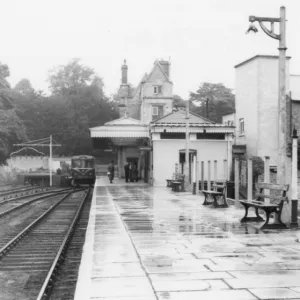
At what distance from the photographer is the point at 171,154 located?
32875 mm

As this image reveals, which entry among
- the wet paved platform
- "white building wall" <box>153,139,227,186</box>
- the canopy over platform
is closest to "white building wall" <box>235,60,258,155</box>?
"white building wall" <box>153,139,227,186</box>

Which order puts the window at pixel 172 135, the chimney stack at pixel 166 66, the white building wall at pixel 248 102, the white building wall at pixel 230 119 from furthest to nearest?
the chimney stack at pixel 166 66 < the white building wall at pixel 230 119 < the white building wall at pixel 248 102 < the window at pixel 172 135

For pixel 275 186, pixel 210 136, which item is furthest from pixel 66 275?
pixel 210 136

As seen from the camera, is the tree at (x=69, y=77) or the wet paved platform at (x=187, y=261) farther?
the tree at (x=69, y=77)

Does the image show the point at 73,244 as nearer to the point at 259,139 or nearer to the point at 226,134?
the point at 226,134

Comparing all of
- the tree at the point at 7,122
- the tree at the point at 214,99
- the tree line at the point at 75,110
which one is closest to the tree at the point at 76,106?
the tree line at the point at 75,110

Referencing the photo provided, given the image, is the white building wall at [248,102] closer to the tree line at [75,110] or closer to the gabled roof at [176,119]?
the gabled roof at [176,119]

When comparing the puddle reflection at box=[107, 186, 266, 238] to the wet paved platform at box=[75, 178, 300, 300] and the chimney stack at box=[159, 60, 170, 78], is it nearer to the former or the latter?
the wet paved platform at box=[75, 178, 300, 300]

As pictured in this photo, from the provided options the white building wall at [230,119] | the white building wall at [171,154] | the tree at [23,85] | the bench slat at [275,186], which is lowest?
the bench slat at [275,186]

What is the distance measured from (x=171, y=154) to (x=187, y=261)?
25929mm

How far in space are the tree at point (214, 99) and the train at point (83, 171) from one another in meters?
31.5

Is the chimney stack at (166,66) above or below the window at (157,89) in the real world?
above

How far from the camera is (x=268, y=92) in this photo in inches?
1467

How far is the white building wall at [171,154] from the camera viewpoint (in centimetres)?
3244
